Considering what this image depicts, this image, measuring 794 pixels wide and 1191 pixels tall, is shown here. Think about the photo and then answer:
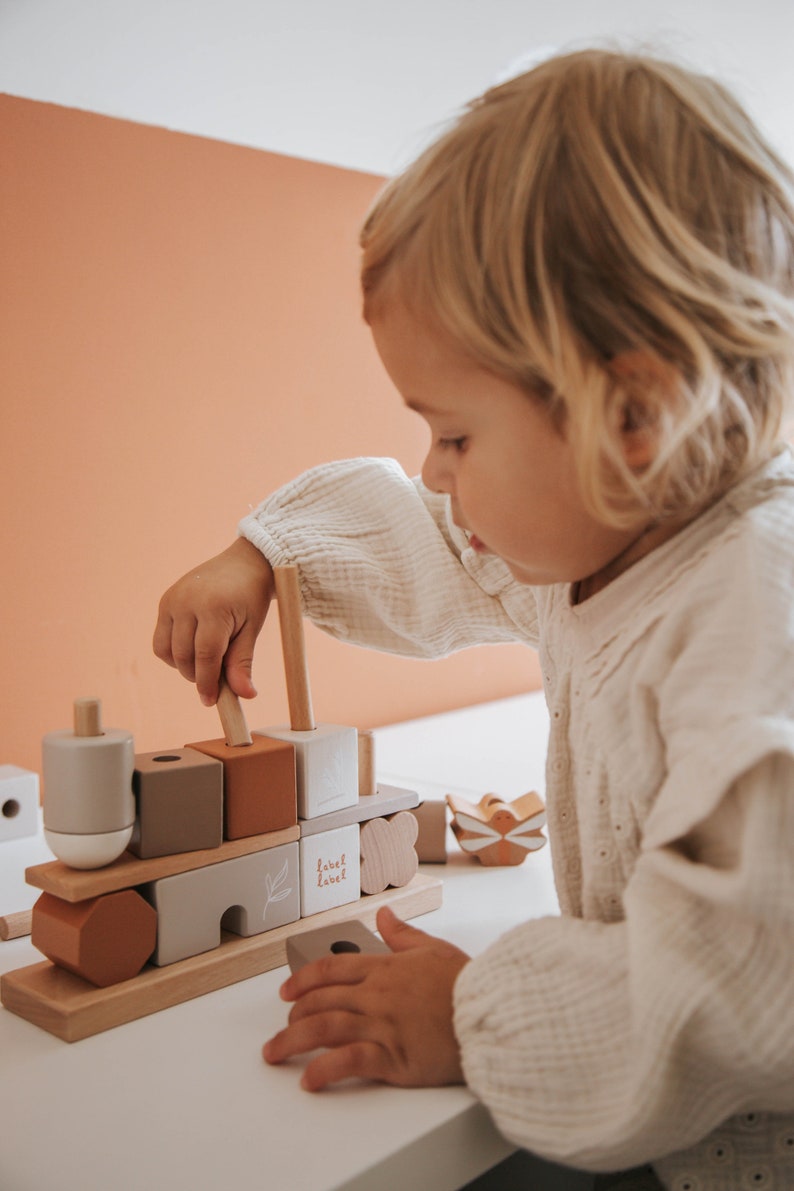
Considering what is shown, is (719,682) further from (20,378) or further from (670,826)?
(20,378)

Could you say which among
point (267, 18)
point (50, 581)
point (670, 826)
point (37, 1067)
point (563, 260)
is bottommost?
point (37, 1067)

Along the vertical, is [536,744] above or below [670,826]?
below

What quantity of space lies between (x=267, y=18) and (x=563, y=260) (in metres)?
0.75

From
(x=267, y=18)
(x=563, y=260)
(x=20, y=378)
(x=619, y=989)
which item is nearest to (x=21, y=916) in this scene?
(x=619, y=989)

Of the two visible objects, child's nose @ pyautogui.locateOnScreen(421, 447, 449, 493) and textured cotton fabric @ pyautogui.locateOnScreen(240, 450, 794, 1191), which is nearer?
textured cotton fabric @ pyautogui.locateOnScreen(240, 450, 794, 1191)

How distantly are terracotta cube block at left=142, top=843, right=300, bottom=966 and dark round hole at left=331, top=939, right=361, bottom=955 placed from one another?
2.1 inches

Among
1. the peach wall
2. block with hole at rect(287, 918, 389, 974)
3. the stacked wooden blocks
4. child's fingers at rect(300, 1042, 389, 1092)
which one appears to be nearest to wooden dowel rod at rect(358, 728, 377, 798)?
the stacked wooden blocks

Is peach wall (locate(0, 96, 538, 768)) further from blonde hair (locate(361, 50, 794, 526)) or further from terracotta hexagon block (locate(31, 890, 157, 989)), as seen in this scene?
blonde hair (locate(361, 50, 794, 526))

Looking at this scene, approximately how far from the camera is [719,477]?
480 mm

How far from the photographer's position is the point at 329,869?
63cm

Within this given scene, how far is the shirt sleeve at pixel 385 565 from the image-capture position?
72 centimetres

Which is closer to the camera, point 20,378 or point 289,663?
point 289,663

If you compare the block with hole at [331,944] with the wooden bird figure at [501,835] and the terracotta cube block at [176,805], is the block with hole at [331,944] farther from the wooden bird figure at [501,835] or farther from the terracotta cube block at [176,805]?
the wooden bird figure at [501,835]

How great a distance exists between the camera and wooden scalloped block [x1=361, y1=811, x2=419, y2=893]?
26.0 inches
